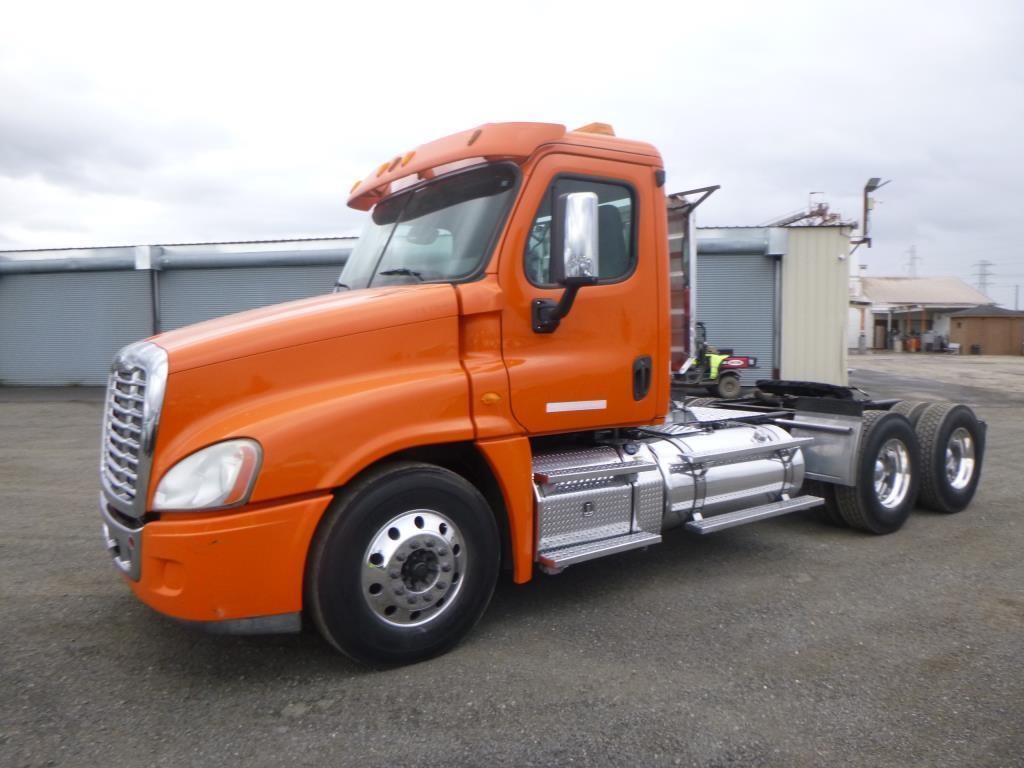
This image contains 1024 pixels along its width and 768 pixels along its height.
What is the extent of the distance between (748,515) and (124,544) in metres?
3.71

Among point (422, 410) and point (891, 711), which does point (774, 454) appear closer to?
point (891, 711)

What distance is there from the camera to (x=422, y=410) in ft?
11.7

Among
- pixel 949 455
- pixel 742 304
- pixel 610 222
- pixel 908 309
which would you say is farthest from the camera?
pixel 908 309

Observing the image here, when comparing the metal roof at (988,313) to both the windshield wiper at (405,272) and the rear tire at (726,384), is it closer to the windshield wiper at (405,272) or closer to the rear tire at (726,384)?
the rear tire at (726,384)

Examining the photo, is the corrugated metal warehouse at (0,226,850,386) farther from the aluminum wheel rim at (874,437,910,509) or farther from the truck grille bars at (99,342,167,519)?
the truck grille bars at (99,342,167,519)

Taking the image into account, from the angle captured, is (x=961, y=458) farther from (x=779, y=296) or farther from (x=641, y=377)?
(x=779, y=296)

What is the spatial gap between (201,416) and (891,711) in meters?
3.22

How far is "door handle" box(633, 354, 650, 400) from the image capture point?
14.5 ft

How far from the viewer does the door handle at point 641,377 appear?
441cm

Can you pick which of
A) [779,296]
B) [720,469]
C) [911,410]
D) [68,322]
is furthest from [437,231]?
[68,322]

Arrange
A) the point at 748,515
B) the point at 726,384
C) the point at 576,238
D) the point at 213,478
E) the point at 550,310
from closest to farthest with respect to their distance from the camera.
A: the point at 213,478, the point at 576,238, the point at 550,310, the point at 748,515, the point at 726,384

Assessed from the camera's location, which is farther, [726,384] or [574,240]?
[726,384]

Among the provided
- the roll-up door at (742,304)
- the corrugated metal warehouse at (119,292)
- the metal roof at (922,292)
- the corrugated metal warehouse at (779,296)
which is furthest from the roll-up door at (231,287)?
the metal roof at (922,292)

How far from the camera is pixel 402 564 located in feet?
11.5
